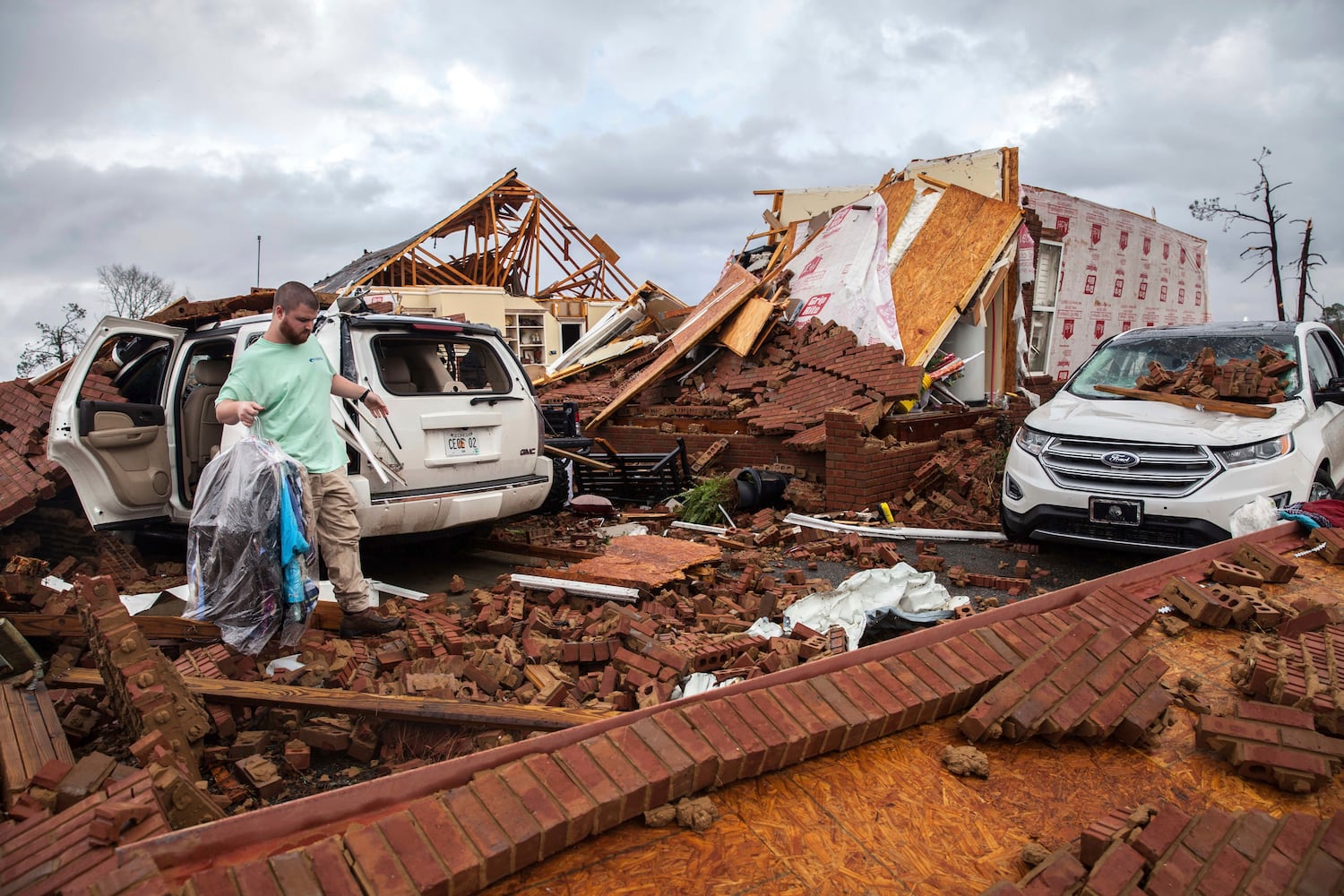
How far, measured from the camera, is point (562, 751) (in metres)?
2.34

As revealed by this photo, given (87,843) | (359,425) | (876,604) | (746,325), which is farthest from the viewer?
(746,325)

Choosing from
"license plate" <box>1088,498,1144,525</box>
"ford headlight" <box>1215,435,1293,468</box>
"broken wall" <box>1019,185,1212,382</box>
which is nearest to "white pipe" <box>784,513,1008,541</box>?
"license plate" <box>1088,498,1144,525</box>

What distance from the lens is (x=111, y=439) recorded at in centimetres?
544

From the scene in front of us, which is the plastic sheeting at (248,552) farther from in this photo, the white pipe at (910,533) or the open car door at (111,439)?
the white pipe at (910,533)

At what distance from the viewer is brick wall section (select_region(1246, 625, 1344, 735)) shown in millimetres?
2875

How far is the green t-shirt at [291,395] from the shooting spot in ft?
14.4

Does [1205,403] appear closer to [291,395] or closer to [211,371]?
[291,395]

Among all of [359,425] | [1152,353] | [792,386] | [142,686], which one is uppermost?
[1152,353]

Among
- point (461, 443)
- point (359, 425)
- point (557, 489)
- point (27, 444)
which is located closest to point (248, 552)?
point (359, 425)

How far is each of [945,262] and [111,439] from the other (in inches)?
391

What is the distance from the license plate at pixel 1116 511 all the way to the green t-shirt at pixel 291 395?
5069 mm

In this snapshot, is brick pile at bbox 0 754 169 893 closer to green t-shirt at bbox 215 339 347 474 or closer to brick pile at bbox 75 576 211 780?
brick pile at bbox 75 576 211 780

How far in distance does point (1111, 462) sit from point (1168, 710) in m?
3.24

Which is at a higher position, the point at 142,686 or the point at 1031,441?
the point at 1031,441
